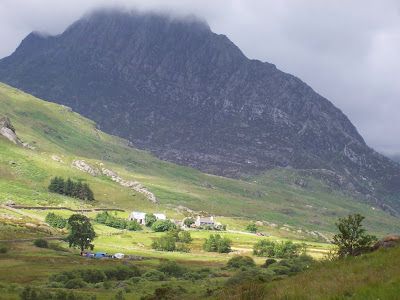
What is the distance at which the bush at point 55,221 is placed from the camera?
627 ft

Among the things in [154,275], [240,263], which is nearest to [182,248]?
[240,263]

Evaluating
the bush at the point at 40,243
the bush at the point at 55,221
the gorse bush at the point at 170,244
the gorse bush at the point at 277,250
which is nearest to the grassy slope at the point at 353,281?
the bush at the point at 40,243

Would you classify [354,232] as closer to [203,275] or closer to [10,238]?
[203,275]

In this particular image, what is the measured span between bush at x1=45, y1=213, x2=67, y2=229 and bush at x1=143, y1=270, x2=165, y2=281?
89857 millimetres

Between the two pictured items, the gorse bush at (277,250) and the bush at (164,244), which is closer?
the gorse bush at (277,250)

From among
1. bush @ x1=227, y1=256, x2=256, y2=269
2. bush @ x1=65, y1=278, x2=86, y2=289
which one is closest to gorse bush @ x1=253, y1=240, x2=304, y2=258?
bush @ x1=227, y1=256, x2=256, y2=269

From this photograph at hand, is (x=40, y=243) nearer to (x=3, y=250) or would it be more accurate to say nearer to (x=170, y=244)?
(x=3, y=250)

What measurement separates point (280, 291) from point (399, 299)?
5962mm

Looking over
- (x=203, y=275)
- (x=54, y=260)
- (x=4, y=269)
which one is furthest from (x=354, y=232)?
(x=54, y=260)

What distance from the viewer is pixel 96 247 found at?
16275 cm

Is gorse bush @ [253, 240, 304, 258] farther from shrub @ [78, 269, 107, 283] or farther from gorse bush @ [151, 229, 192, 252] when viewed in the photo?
shrub @ [78, 269, 107, 283]

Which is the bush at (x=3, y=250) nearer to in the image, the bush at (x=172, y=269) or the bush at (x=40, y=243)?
the bush at (x=40, y=243)

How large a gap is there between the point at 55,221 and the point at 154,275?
95591 millimetres

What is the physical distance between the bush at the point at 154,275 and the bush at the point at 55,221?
89.9 metres
